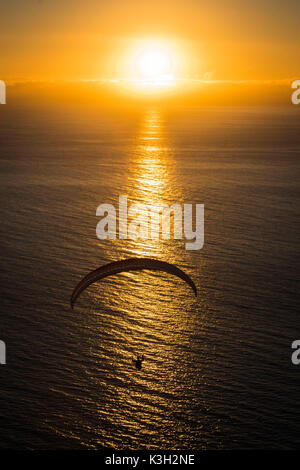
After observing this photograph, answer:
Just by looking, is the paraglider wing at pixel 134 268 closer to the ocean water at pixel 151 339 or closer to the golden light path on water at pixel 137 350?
the golden light path on water at pixel 137 350

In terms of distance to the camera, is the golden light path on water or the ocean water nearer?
the ocean water

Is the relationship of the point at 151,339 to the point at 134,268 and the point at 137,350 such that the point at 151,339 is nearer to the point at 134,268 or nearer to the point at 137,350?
the point at 137,350

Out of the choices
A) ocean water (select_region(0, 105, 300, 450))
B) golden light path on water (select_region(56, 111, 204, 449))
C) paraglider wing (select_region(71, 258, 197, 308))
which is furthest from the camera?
golden light path on water (select_region(56, 111, 204, 449))

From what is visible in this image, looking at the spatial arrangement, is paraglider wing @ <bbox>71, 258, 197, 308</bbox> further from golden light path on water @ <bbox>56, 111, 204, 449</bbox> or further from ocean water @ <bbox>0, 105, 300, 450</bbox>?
ocean water @ <bbox>0, 105, 300, 450</bbox>

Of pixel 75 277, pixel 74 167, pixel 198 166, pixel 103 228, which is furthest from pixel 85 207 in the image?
pixel 198 166

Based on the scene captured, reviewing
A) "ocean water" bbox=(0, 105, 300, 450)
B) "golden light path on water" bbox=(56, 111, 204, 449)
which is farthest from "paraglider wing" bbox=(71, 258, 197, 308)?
"ocean water" bbox=(0, 105, 300, 450)

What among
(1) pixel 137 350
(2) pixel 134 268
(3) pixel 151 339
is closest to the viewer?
(2) pixel 134 268

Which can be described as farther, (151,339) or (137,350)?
(151,339)

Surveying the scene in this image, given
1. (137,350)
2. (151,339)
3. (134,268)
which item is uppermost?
(151,339)

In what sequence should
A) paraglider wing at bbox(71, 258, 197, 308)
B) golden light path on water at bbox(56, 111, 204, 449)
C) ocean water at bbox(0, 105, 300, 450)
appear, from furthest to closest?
golden light path on water at bbox(56, 111, 204, 449), ocean water at bbox(0, 105, 300, 450), paraglider wing at bbox(71, 258, 197, 308)

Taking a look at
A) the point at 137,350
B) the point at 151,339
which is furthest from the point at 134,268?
the point at 151,339
